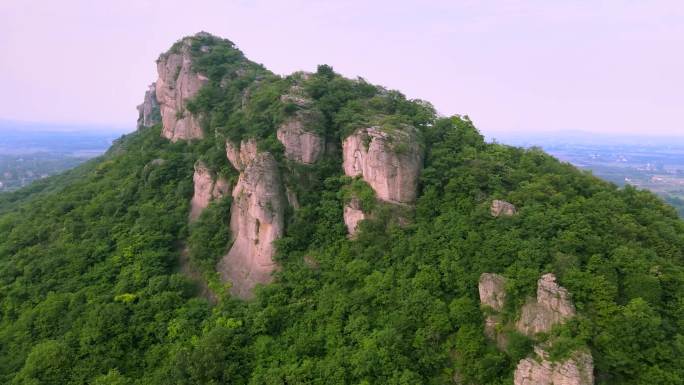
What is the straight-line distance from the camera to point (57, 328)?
23.1 m

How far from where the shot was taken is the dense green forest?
1731 centimetres

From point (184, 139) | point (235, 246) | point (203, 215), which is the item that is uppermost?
point (184, 139)

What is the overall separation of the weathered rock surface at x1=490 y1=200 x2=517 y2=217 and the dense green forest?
1.40 ft

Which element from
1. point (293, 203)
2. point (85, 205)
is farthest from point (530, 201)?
point (85, 205)

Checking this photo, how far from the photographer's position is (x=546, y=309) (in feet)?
56.0

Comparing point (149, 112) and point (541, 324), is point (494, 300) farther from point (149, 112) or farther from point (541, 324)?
point (149, 112)

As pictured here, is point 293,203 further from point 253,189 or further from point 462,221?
point 462,221

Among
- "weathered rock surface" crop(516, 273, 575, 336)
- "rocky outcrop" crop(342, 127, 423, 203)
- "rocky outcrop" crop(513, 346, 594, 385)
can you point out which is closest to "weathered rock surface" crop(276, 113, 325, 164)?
"rocky outcrop" crop(342, 127, 423, 203)

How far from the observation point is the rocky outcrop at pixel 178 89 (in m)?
37.6

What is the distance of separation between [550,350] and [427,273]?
6.72 metres

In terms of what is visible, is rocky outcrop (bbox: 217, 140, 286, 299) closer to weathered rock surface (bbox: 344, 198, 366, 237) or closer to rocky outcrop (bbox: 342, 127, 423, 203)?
weathered rock surface (bbox: 344, 198, 366, 237)

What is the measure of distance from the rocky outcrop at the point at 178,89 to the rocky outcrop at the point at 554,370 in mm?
31293

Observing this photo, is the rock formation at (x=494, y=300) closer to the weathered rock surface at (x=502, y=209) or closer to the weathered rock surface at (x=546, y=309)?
the weathered rock surface at (x=546, y=309)

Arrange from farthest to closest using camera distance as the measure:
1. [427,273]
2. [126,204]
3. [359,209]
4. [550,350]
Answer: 1. [126,204]
2. [359,209]
3. [427,273]
4. [550,350]
